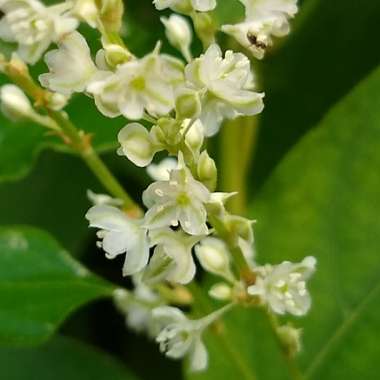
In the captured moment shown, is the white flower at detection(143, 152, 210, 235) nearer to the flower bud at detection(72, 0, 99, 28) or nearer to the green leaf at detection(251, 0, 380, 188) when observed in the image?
the flower bud at detection(72, 0, 99, 28)

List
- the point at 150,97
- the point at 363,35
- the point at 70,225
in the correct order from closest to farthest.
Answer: the point at 150,97, the point at 363,35, the point at 70,225

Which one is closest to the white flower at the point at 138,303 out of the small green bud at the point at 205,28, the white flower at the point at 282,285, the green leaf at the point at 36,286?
the green leaf at the point at 36,286

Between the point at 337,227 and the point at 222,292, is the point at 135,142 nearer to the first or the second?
the point at 222,292

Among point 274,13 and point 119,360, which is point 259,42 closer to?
point 274,13

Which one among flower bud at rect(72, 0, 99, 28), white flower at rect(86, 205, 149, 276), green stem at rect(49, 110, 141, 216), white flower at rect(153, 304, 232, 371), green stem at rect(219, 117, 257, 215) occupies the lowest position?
green stem at rect(219, 117, 257, 215)

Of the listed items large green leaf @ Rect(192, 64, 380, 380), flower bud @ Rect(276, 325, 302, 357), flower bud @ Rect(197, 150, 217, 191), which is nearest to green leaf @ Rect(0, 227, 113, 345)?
large green leaf @ Rect(192, 64, 380, 380)

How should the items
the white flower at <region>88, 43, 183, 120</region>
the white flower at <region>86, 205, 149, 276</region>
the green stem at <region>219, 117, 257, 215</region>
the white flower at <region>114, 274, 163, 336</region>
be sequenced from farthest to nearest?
the green stem at <region>219, 117, 257, 215</region>
the white flower at <region>114, 274, 163, 336</region>
the white flower at <region>86, 205, 149, 276</region>
the white flower at <region>88, 43, 183, 120</region>

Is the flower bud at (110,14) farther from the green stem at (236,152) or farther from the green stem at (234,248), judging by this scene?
the green stem at (236,152)

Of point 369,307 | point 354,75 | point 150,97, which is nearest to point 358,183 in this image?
point 369,307
